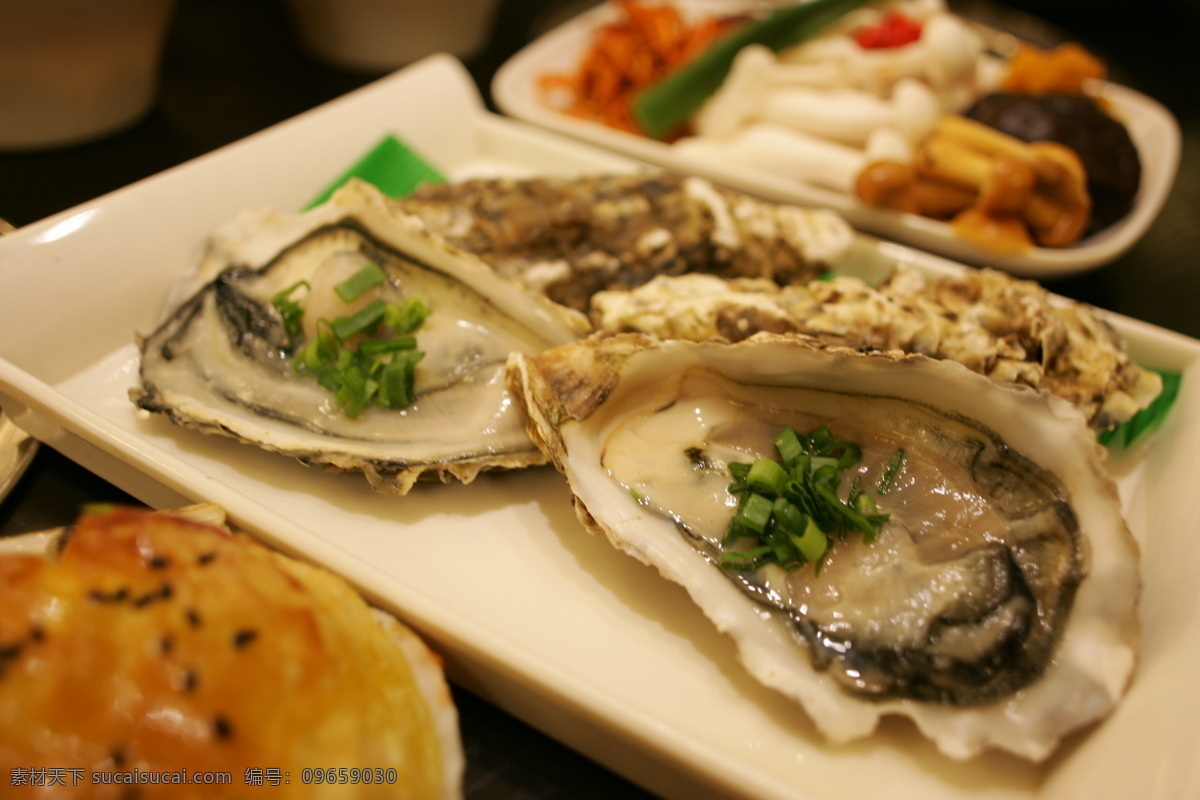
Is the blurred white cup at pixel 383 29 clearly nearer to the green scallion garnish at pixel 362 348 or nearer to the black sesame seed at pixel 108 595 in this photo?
the green scallion garnish at pixel 362 348

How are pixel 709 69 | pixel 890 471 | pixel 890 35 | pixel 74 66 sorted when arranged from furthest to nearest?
1. pixel 890 35
2. pixel 709 69
3. pixel 74 66
4. pixel 890 471

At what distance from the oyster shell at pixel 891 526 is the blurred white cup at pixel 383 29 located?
2.22 m

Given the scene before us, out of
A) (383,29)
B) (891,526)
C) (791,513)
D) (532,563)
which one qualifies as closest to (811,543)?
(791,513)

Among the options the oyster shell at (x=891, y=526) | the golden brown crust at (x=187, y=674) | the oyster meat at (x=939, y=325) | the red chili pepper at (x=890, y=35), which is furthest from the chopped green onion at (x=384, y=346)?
the red chili pepper at (x=890, y=35)

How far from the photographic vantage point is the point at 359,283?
143 centimetres

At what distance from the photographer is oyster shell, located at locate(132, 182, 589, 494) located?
4.16ft

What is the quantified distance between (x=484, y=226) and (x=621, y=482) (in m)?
0.76

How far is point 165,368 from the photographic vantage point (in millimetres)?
1351

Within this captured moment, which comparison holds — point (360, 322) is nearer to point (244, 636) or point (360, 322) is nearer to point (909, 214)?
point (244, 636)

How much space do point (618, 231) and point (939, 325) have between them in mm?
726

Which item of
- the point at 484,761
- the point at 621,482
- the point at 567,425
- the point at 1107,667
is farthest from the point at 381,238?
the point at 1107,667

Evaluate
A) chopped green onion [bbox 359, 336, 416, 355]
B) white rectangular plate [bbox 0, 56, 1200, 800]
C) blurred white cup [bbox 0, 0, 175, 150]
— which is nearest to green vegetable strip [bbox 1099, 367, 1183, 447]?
white rectangular plate [bbox 0, 56, 1200, 800]

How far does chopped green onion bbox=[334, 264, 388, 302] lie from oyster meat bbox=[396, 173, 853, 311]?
→ 25 cm

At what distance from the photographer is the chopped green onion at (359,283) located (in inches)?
55.7
